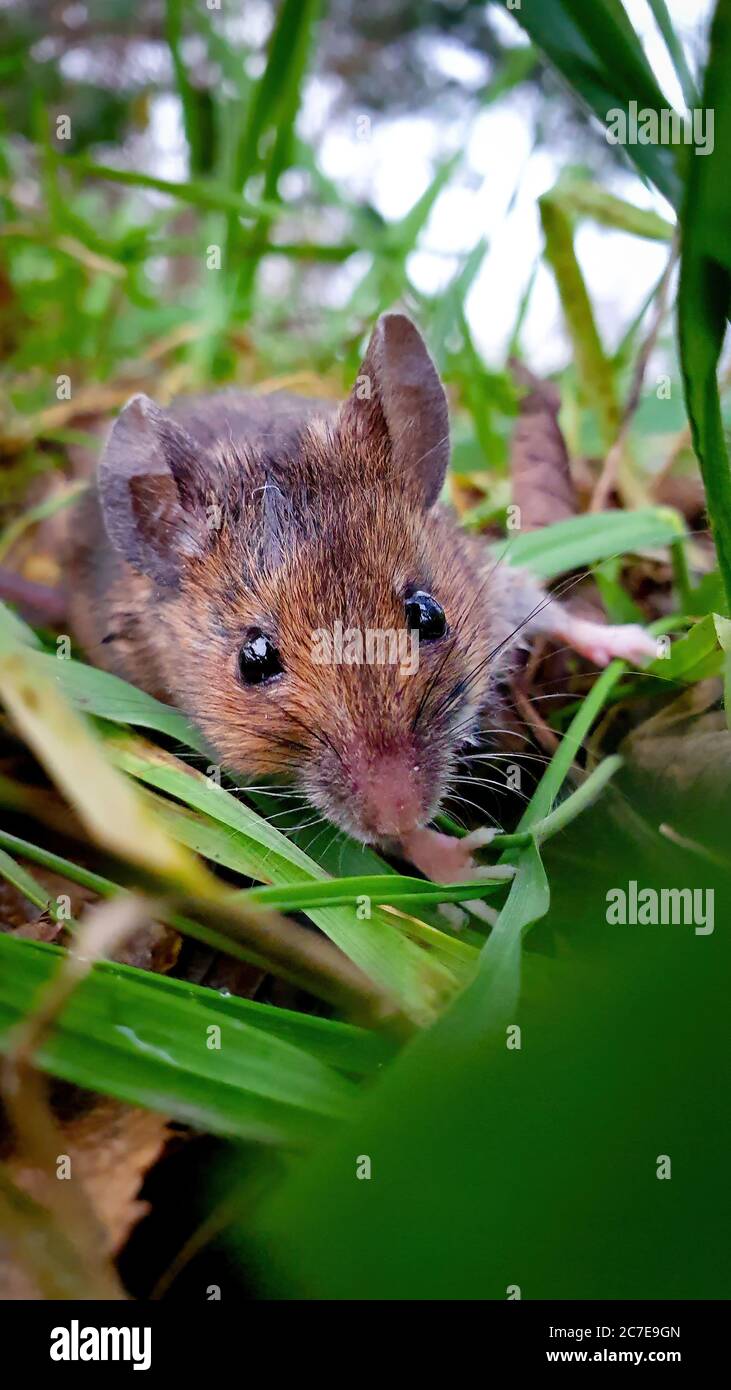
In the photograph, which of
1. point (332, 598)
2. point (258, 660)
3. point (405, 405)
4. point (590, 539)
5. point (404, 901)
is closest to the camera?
point (404, 901)

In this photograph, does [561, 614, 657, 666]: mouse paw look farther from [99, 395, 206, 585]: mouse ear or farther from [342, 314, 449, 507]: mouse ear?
[99, 395, 206, 585]: mouse ear

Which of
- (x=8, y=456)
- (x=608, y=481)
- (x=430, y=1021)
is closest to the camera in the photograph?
(x=430, y=1021)

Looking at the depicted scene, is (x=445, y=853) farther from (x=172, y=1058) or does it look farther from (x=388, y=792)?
(x=172, y=1058)

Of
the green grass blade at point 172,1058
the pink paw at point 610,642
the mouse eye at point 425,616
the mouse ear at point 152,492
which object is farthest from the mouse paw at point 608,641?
the green grass blade at point 172,1058

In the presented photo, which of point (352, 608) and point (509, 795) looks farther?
point (509, 795)

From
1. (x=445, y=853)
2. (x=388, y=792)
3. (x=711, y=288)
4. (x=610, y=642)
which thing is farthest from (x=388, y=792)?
(x=711, y=288)

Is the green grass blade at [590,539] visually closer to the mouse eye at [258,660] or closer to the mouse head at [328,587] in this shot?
the mouse head at [328,587]
